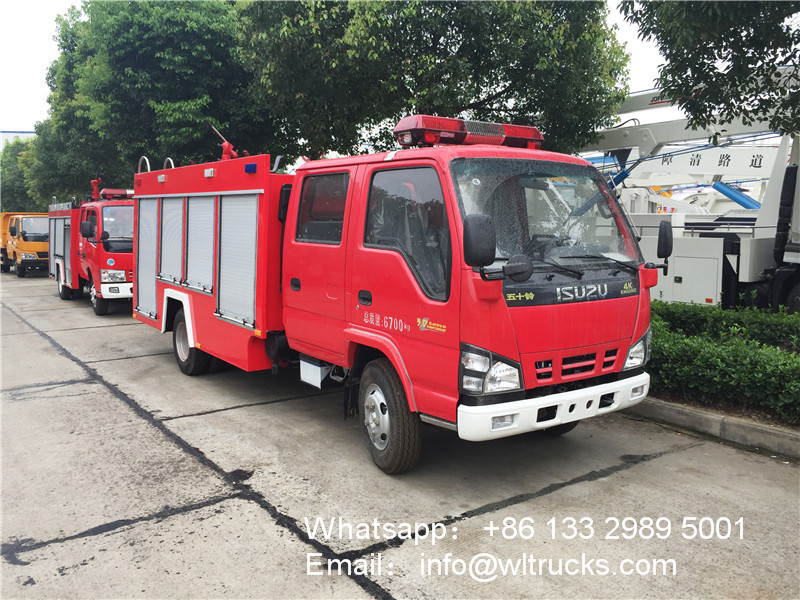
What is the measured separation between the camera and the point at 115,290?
482 inches

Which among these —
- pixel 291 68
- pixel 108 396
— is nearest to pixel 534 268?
pixel 108 396

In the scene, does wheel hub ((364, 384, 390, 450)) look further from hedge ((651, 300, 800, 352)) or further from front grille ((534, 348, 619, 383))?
hedge ((651, 300, 800, 352))

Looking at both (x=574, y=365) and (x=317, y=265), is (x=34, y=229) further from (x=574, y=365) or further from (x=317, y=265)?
(x=574, y=365)

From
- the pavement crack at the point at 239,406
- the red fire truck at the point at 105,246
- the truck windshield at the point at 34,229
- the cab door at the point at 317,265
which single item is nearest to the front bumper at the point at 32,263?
the truck windshield at the point at 34,229

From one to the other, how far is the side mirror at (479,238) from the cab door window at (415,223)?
0.36 meters

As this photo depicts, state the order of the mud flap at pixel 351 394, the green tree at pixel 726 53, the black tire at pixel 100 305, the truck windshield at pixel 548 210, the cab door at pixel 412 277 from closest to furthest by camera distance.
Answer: the cab door at pixel 412 277 < the truck windshield at pixel 548 210 < the mud flap at pixel 351 394 < the green tree at pixel 726 53 < the black tire at pixel 100 305

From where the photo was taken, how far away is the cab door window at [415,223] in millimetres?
4133

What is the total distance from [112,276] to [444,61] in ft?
23.7

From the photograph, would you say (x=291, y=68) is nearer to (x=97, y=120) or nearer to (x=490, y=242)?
(x=490, y=242)

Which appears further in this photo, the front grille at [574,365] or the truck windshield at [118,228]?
the truck windshield at [118,228]

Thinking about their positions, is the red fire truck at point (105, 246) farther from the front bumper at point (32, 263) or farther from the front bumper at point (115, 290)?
the front bumper at point (32, 263)

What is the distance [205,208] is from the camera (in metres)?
6.88

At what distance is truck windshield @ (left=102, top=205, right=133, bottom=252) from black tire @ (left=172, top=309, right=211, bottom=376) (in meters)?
4.89

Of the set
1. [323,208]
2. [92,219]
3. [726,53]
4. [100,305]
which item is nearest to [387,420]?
[323,208]
